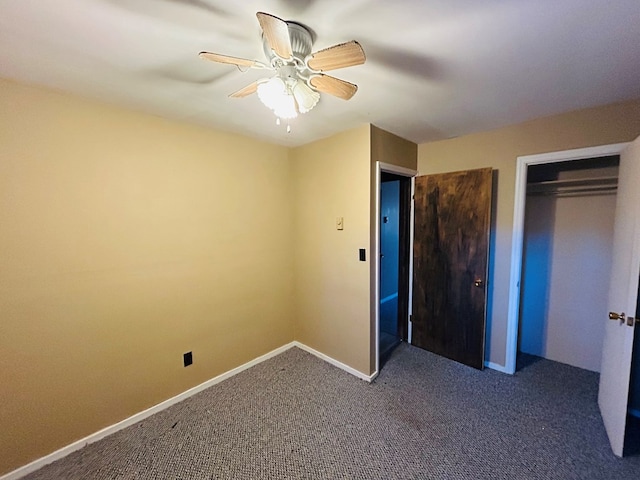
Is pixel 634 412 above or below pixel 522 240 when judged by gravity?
below

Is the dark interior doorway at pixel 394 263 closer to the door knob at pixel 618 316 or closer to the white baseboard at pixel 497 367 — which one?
the white baseboard at pixel 497 367

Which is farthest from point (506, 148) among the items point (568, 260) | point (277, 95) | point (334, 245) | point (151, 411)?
point (151, 411)

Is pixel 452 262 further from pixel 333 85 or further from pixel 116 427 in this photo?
pixel 116 427


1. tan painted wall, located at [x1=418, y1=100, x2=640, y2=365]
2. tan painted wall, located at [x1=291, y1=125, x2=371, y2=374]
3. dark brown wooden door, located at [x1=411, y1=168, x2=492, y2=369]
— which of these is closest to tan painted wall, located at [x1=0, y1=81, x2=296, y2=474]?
tan painted wall, located at [x1=291, y1=125, x2=371, y2=374]

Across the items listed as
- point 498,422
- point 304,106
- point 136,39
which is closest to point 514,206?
point 498,422

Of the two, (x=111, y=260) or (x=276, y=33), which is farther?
(x=111, y=260)

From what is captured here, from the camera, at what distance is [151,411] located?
2.11 meters

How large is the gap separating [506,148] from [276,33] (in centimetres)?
237

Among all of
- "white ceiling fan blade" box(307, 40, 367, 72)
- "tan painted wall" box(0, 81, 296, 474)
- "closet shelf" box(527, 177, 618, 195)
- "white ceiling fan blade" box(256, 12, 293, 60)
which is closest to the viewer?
"white ceiling fan blade" box(256, 12, 293, 60)

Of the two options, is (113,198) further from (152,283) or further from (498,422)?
(498,422)

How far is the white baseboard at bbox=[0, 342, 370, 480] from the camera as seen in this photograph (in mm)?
1642

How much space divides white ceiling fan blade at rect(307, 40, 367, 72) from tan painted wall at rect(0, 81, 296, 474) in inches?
55.8

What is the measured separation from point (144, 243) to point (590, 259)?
12.7ft

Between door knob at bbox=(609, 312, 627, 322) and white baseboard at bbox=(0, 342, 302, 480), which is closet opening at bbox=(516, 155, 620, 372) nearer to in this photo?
door knob at bbox=(609, 312, 627, 322)
